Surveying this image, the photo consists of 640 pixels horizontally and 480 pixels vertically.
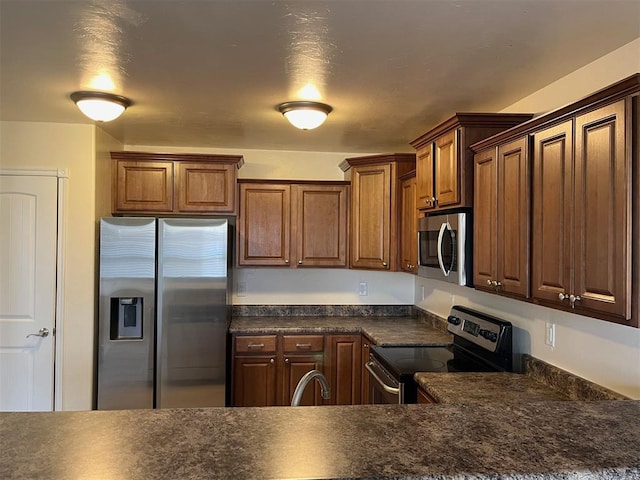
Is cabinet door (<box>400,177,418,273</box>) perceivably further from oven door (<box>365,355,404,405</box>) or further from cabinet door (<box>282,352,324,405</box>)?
cabinet door (<box>282,352,324,405</box>)

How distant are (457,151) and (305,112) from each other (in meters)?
0.91

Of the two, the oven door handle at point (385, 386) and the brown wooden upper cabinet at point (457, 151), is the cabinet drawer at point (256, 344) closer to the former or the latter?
the oven door handle at point (385, 386)

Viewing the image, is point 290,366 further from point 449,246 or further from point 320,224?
point 449,246

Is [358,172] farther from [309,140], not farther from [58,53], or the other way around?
[58,53]

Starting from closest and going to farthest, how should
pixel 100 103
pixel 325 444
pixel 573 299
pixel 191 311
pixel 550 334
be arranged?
pixel 325 444, pixel 573 299, pixel 550 334, pixel 100 103, pixel 191 311

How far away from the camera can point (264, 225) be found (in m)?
4.05

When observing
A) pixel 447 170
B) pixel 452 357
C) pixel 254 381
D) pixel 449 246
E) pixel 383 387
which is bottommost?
pixel 254 381

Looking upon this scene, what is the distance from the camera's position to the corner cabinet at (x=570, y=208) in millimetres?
1473

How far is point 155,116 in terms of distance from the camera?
10.4 ft

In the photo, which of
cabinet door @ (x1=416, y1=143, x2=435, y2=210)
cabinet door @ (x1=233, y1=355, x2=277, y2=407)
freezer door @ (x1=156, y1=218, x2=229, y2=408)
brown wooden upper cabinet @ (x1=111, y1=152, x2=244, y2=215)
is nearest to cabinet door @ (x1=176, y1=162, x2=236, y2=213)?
brown wooden upper cabinet @ (x1=111, y1=152, x2=244, y2=215)

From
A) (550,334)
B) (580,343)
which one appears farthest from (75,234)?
(580,343)

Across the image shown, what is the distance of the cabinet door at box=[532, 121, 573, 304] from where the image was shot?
5.79ft

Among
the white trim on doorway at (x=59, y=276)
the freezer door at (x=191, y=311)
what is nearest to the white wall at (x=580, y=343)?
the freezer door at (x=191, y=311)

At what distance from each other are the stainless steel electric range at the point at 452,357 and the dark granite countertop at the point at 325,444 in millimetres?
1306
